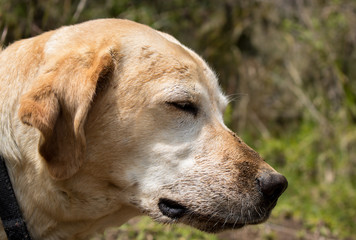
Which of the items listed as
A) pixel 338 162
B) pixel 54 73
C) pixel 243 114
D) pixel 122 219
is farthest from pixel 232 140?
pixel 243 114

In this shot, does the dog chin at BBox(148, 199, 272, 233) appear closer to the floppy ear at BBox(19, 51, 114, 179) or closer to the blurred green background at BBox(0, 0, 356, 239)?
the floppy ear at BBox(19, 51, 114, 179)

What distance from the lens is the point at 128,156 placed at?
2533 millimetres

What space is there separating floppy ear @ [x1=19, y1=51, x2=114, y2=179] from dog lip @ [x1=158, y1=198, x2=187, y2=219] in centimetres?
51

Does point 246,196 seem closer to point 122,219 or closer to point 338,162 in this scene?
point 122,219

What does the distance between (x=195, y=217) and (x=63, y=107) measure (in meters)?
0.94

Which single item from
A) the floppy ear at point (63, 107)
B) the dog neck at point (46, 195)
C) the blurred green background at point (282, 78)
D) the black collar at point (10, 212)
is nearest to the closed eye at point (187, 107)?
the floppy ear at point (63, 107)

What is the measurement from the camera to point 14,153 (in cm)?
248

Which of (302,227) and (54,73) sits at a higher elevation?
(54,73)

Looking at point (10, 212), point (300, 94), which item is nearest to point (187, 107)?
point (10, 212)

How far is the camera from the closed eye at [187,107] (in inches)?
102

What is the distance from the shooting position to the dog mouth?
8.41 feet

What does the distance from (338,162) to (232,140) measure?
4.69 meters

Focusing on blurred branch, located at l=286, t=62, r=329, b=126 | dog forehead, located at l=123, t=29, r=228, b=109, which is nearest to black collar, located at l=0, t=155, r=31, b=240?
dog forehead, located at l=123, t=29, r=228, b=109

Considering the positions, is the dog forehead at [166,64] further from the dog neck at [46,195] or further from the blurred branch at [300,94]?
the blurred branch at [300,94]
